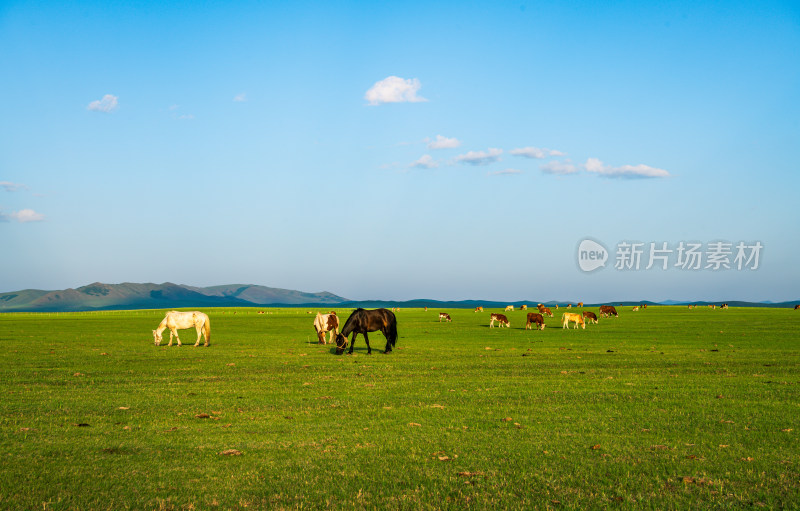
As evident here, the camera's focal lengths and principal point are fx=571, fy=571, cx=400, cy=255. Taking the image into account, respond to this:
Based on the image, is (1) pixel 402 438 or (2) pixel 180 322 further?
(2) pixel 180 322

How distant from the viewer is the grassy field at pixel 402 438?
7777 millimetres

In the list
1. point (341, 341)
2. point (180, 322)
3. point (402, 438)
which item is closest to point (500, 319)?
point (341, 341)

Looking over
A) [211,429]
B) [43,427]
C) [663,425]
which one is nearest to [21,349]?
[43,427]


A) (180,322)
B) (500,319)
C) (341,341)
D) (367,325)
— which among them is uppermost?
(367,325)

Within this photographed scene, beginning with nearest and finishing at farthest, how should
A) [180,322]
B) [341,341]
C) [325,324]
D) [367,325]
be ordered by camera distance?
[341,341], [367,325], [180,322], [325,324]

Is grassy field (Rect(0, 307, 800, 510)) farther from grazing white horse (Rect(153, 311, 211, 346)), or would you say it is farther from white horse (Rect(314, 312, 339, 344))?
white horse (Rect(314, 312, 339, 344))

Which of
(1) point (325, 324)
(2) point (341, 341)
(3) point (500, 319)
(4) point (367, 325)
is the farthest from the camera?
(3) point (500, 319)

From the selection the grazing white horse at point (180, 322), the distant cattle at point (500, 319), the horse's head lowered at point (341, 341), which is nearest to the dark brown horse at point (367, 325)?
the horse's head lowered at point (341, 341)

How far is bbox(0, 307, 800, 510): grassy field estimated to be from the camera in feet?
25.5

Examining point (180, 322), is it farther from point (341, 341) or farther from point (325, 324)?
point (341, 341)

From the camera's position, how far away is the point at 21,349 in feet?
105

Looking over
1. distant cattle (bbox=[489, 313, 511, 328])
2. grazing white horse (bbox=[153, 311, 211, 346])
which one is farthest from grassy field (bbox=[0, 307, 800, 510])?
distant cattle (bbox=[489, 313, 511, 328])

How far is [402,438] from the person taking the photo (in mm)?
10797

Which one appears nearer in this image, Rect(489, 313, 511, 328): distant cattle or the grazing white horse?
the grazing white horse
